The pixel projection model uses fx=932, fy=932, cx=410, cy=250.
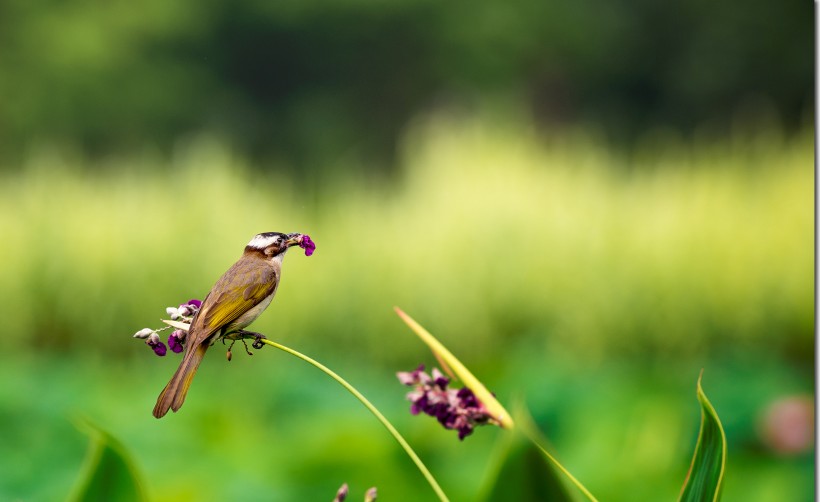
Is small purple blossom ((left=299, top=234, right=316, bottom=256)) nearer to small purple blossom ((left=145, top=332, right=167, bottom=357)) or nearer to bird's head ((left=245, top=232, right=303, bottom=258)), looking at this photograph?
bird's head ((left=245, top=232, right=303, bottom=258))

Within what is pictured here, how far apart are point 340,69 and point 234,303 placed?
7.72ft

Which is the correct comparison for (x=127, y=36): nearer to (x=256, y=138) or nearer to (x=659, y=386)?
(x=256, y=138)

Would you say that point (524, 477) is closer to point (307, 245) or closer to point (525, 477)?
point (525, 477)

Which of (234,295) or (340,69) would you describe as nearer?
(234,295)

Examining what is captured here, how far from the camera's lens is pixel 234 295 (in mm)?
620

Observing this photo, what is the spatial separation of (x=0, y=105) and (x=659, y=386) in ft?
6.79

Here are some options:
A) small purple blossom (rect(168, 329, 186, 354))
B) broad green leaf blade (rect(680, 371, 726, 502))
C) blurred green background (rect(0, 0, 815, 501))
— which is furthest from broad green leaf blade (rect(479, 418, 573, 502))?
blurred green background (rect(0, 0, 815, 501))

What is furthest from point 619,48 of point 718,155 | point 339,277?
point 339,277

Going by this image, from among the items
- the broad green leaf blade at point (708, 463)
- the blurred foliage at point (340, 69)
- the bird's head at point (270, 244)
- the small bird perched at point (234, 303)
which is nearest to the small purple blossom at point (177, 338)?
the small bird perched at point (234, 303)

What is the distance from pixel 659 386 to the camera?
60.9 inches

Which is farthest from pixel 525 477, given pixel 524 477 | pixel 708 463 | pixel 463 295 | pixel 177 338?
pixel 463 295

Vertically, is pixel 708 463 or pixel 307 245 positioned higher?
pixel 307 245

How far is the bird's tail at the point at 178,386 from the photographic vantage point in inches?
21.2

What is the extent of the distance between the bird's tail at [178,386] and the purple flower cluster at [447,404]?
0.42ft
